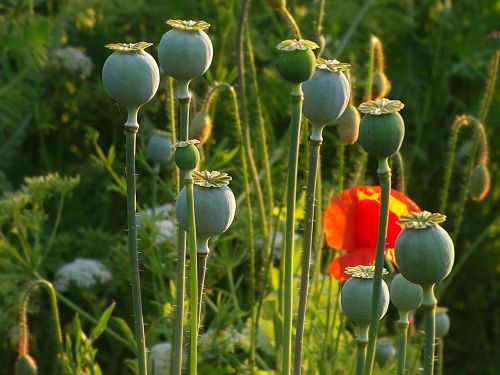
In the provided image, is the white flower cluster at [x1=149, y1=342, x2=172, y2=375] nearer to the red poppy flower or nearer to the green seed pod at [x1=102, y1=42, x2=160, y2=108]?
the red poppy flower

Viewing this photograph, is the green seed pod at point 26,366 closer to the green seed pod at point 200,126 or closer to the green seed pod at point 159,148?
the green seed pod at point 200,126

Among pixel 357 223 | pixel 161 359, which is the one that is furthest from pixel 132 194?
pixel 161 359

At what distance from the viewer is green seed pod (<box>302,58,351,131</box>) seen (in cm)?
96

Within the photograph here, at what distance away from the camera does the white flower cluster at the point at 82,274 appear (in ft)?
6.26

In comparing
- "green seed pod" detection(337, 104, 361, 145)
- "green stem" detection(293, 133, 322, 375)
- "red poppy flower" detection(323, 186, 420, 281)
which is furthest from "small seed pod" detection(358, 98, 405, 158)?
"green seed pod" detection(337, 104, 361, 145)

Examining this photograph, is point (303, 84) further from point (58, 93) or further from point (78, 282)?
point (58, 93)

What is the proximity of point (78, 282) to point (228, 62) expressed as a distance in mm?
785

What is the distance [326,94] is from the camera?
0.97m

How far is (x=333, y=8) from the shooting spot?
2680 mm

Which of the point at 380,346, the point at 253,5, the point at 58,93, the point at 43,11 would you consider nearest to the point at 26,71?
the point at 58,93

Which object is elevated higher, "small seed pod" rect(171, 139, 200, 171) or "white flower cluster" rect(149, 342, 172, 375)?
"small seed pod" rect(171, 139, 200, 171)

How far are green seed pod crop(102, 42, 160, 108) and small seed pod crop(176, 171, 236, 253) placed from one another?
0.09 m

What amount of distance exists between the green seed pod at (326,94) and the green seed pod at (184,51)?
10cm

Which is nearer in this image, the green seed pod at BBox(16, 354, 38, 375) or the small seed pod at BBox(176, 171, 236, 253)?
the small seed pod at BBox(176, 171, 236, 253)
